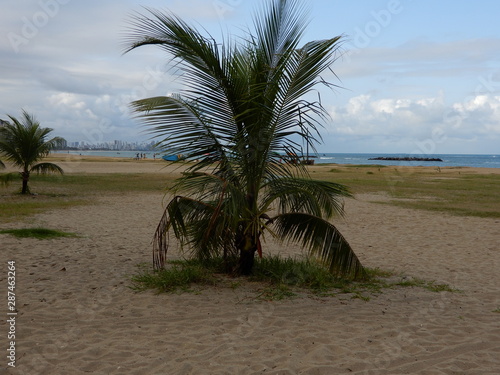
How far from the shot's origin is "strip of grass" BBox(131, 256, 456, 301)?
240 inches

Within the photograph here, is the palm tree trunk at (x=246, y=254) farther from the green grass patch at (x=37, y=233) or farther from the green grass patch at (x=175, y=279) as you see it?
the green grass patch at (x=37, y=233)

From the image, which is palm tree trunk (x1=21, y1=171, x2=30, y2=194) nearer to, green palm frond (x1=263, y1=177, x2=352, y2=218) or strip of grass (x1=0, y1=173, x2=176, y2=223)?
strip of grass (x1=0, y1=173, x2=176, y2=223)

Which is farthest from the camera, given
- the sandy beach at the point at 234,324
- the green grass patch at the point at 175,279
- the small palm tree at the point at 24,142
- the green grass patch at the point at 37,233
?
the small palm tree at the point at 24,142

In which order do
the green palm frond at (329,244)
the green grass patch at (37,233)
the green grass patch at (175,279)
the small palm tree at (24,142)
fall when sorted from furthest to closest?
the small palm tree at (24,142), the green grass patch at (37,233), the green grass patch at (175,279), the green palm frond at (329,244)

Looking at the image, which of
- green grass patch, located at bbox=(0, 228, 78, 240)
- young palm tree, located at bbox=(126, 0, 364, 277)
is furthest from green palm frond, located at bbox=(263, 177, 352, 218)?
green grass patch, located at bbox=(0, 228, 78, 240)

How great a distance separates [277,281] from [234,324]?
1576 millimetres

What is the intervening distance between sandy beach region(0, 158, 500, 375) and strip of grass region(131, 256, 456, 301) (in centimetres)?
19

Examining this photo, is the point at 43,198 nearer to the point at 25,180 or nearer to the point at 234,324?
the point at 25,180

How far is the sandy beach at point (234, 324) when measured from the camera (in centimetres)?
402

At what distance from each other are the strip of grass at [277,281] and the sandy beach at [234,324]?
0.62 feet

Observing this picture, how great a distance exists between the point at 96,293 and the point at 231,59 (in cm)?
343

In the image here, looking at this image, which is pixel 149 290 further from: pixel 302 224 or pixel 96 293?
pixel 302 224

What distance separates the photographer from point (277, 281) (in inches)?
253

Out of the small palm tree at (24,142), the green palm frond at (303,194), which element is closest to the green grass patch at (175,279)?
the green palm frond at (303,194)
